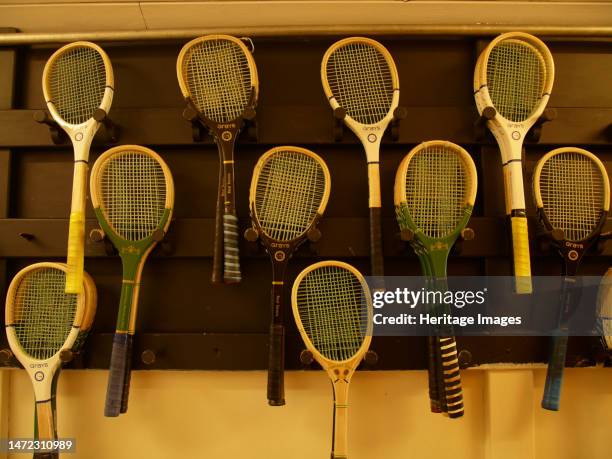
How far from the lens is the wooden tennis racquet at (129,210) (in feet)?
4.19

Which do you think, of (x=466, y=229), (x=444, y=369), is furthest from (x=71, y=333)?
(x=466, y=229)

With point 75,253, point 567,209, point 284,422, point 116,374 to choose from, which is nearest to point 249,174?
point 75,253

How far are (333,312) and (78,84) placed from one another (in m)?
1.27

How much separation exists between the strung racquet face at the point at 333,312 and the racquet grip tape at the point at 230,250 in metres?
0.22

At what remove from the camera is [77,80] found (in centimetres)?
142

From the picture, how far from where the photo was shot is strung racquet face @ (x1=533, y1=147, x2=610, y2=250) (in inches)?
53.4

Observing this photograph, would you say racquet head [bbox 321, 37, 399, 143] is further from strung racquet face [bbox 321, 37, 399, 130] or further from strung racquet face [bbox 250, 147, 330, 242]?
strung racquet face [bbox 250, 147, 330, 242]

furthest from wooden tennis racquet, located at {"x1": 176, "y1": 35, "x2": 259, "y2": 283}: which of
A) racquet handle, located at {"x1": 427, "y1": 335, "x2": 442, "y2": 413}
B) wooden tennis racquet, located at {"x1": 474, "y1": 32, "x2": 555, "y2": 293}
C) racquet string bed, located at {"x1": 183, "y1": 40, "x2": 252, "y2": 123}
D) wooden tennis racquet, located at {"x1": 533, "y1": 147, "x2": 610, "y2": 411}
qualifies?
wooden tennis racquet, located at {"x1": 533, "y1": 147, "x2": 610, "y2": 411}

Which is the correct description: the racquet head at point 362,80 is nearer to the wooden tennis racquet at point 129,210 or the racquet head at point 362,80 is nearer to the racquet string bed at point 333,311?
the racquet string bed at point 333,311

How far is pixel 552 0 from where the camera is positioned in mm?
1437

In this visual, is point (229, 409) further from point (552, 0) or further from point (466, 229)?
point (552, 0)

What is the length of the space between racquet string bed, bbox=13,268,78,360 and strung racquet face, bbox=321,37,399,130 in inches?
47.0

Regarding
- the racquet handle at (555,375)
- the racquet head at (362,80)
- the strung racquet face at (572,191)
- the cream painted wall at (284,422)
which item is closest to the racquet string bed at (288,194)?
the racquet head at (362,80)

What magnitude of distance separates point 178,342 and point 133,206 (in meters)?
0.51
